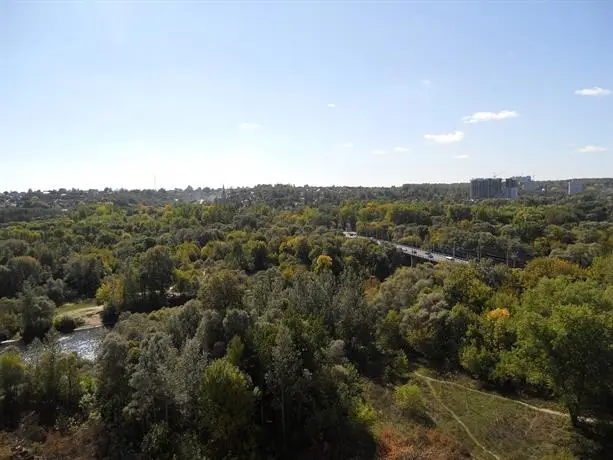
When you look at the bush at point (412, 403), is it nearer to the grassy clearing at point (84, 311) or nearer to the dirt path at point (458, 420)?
the dirt path at point (458, 420)

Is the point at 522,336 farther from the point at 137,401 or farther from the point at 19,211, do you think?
the point at 19,211

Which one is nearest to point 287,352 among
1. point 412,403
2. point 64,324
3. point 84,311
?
point 412,403

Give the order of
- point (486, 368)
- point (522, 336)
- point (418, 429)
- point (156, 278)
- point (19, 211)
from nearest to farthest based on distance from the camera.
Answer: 1. point (418, 429)
2. point (522, 336)
3. point (486, 368)
4. point (156, 278)
5. point (19, 211)

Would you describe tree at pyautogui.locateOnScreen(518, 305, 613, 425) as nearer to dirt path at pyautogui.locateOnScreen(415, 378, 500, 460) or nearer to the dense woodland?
the dense woodland

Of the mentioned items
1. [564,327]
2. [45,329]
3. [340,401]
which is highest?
[564,327]

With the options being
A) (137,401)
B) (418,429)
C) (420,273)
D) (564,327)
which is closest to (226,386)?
(137,401)

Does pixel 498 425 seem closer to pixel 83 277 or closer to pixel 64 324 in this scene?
pixel 64 324
